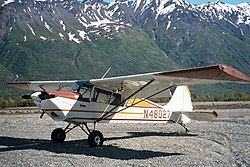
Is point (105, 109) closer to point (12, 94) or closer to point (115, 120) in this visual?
point (115, 120)

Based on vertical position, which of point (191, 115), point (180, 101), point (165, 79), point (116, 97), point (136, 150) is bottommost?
point (136, 150)

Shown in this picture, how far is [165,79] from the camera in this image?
1227cm

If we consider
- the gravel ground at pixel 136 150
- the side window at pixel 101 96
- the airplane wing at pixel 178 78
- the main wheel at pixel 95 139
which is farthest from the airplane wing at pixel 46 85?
the main wheel at pixel 95 139

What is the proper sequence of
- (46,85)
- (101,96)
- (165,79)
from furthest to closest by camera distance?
(46,85) → (101,96) → (165,79)

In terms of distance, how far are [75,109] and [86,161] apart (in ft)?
9.20

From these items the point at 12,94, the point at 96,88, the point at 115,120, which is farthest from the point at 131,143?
the point at 12,94

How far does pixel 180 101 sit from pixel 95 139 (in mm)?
5507

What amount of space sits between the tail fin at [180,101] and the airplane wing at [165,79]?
175 centimetres

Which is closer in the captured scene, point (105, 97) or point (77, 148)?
point (77, 148)

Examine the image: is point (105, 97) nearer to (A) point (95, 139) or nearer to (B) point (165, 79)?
(A) point (95, 139)

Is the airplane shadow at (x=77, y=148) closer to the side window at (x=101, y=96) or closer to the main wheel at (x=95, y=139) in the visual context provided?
the main wheel at (x=95, y=139)

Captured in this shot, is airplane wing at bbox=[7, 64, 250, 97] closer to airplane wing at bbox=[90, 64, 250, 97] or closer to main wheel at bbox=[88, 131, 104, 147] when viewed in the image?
airplane wing at bbox=[90, 64, 250, 97]

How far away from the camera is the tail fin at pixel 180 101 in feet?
55.2

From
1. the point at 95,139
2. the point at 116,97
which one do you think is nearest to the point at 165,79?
the point at 116,97
